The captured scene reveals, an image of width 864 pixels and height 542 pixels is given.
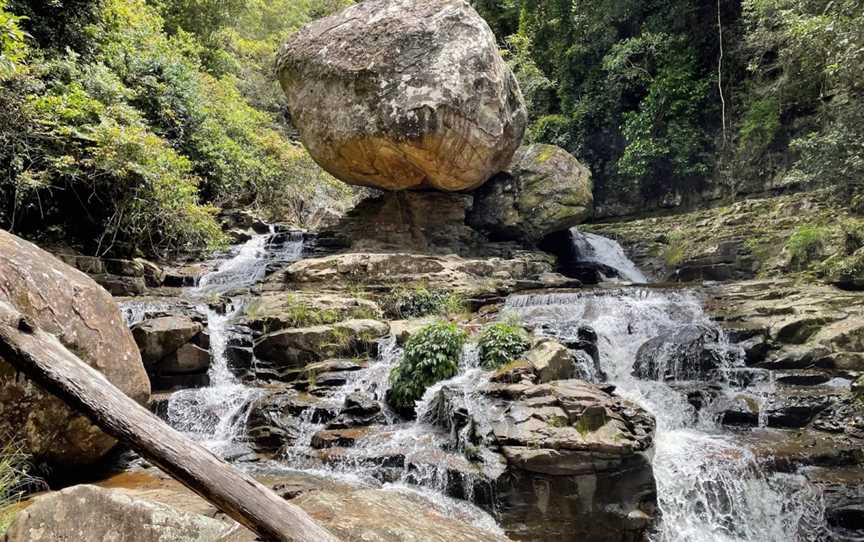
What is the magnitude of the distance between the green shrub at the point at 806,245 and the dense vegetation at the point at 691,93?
1.20 meters

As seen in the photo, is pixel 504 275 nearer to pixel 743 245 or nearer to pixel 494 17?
pixel 743 245

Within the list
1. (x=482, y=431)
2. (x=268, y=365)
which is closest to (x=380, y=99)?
(x=268, y=365)

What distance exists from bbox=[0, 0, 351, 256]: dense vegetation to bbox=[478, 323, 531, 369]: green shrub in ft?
24.2

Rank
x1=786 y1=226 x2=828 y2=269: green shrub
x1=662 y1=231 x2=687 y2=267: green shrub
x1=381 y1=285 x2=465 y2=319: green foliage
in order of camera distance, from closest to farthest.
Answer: x1=786 y1=226 x2=828 y2=269: green shrub
x1=381 y1=285 x2=465 y2=319: green foliage
x1=662 y1=231 x2=687 y2=267: green shrub

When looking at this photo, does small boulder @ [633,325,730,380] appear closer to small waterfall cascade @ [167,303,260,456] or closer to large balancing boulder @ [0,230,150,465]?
small waterfall cascade @ [167,303,260,456]

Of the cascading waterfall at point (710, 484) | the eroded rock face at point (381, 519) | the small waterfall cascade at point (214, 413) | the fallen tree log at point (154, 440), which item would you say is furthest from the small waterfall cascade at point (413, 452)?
the fallen tree log at point (154, 440)

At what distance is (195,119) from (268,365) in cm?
974

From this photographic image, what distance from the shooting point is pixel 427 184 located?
51.0 ft

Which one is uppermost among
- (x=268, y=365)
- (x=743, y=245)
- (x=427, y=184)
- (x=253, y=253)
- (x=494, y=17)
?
(x=494, y=17)

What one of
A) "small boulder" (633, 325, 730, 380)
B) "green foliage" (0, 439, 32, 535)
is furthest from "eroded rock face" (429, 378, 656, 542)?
"green foliage" (0, 439, 32, 535)

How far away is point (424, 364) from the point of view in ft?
26.0

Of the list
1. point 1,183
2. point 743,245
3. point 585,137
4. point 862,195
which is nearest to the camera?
point 1,183

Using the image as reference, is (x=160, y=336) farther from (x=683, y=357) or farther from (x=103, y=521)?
(x=683, y=357)

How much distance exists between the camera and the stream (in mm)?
5648
